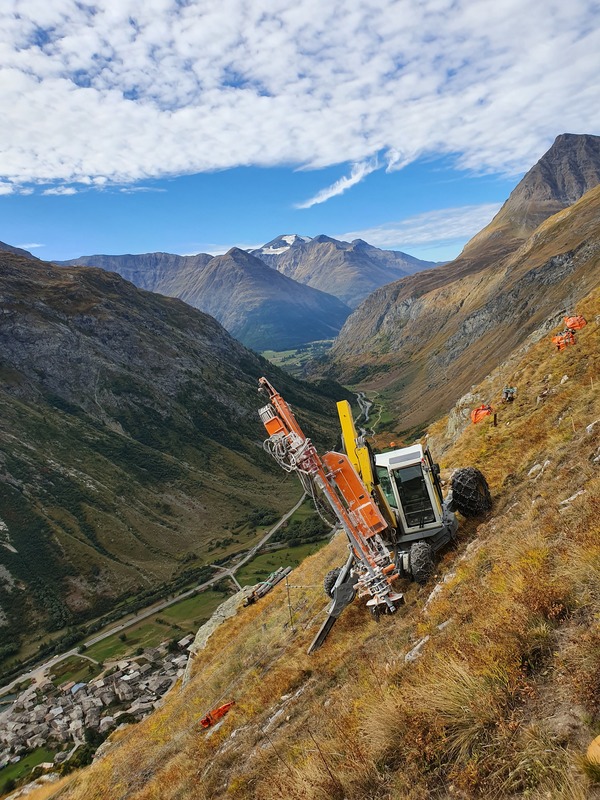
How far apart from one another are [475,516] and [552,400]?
7.87 meters

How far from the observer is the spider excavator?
42.5ft

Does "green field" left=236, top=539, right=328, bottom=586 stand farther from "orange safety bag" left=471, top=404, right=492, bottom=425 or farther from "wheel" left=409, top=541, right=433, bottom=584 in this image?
"wheel" left=409, top=541, right=433, bottom=584

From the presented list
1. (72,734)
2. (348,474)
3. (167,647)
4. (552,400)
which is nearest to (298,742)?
(348,474)

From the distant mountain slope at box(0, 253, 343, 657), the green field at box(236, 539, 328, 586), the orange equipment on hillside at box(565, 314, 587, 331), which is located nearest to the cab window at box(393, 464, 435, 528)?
the orange equipment on hillside at box(565, 314, 587, 331)

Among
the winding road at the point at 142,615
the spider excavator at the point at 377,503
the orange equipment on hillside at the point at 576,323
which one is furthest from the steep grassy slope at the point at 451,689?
the winding road at the point at 142,615

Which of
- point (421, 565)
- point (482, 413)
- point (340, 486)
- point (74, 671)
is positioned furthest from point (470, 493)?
point (74, 671)

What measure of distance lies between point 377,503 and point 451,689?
372 inches

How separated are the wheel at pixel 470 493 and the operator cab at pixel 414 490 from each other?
820 millimetres

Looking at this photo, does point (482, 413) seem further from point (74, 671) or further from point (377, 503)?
point (74, 671)

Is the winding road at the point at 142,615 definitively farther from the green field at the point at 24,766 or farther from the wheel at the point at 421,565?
the wheel at the point at 421,565

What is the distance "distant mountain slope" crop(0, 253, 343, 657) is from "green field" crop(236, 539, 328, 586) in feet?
55.5

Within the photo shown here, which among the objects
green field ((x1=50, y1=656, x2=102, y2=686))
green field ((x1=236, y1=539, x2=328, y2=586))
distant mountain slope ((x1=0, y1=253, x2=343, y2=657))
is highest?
distant mountain slope ((x1=0, y1=253, x2=343, y2=657))

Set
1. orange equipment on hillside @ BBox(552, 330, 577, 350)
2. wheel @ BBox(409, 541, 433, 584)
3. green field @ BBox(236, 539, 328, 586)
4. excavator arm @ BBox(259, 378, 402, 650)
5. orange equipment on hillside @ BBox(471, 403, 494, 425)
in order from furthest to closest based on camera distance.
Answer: green field @ BBox(236, 539, 328, 586) → orange equipment on hillside @ BBox(471, 403, 494, 425) → orange equipment on hillside @ BBox(552, 330, 577, 350) → excavator arm @ BBox(259, 378, 402, 650) → wheel @ BBox(409, 541, 433, 584)

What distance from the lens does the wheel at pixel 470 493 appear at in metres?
14.3
